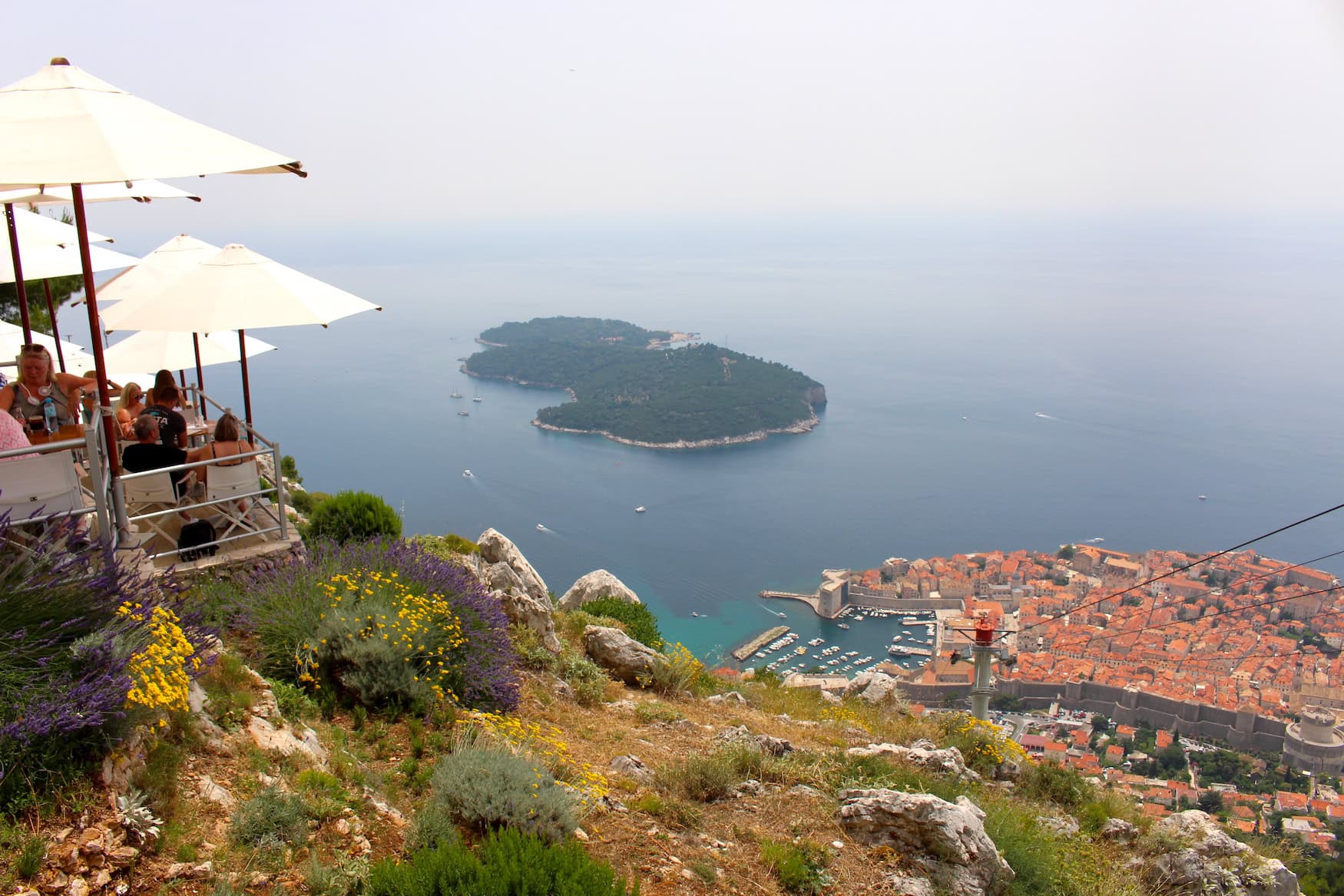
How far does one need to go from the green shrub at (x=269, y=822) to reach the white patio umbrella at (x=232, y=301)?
3747 mm

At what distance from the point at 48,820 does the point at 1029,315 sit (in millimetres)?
132292

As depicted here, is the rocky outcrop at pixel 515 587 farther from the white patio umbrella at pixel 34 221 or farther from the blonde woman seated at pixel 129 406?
the white patio umbrella at pixel 34 221

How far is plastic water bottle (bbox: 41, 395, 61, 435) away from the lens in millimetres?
5059

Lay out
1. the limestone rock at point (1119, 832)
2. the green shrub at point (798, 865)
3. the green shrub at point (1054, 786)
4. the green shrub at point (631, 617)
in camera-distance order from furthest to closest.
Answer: the green shrub at point (631, 617) < the green shrub at point (1054, 786) < the limestone rock at point (1119, 832) < the green shrub at point (798, 865)

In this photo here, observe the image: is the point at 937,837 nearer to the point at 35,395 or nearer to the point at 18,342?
the point at 35,395

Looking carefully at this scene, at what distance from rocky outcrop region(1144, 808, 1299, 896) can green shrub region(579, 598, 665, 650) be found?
566 centimetres

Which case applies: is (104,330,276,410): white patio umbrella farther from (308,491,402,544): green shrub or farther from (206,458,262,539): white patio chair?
(206,458,262,539): white patio chair

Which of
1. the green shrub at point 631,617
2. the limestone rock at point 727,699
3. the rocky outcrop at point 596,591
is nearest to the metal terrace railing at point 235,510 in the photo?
the limestone rock at point 727,699

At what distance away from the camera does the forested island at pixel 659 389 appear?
57.8 m

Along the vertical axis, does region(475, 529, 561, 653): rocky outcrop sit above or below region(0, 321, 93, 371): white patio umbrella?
below

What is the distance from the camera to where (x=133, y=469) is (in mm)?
5414

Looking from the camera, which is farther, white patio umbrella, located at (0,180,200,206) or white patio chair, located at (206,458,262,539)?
white patio umbrella, located at (0,180,200,206)

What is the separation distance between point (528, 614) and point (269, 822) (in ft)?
13.2

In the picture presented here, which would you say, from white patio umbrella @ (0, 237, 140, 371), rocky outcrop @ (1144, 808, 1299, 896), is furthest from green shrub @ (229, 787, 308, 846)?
rocky outcrop @ (1144, 808, 1299, 896)
